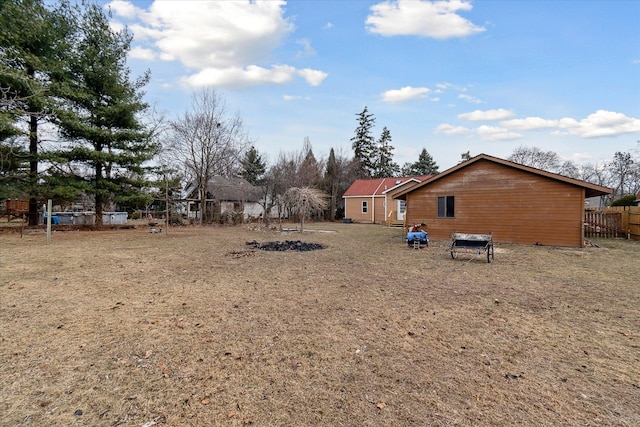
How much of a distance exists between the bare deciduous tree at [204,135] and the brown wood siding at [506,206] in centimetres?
1575

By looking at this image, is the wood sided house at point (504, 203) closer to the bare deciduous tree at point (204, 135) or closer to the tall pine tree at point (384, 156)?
the bare deciduous tree at point (204, 135)

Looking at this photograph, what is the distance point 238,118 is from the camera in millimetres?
24266

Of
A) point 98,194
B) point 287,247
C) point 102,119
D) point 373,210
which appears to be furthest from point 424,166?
point 98,194

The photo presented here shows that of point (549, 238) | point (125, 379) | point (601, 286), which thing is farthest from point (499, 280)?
point (549, 238)

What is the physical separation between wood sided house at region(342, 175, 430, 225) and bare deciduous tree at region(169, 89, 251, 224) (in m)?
12.9

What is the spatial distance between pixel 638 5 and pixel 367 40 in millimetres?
8897

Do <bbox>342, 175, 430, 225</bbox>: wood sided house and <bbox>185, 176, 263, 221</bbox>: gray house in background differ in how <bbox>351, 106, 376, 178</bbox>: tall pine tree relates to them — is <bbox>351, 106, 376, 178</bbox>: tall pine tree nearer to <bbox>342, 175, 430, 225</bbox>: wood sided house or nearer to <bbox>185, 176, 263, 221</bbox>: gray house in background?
<bbox>342, 175, 430, 225</bbox>: wood sided house

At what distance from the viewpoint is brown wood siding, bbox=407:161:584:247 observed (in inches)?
472

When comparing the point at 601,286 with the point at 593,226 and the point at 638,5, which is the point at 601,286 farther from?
the point at 593,226

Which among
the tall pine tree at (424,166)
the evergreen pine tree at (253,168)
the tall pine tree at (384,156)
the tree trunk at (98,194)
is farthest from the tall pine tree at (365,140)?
the tree trunk at (98,194)

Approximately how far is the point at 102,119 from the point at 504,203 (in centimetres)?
2086

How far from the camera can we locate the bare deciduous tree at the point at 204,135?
22906 millimetres

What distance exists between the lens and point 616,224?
15.1 m

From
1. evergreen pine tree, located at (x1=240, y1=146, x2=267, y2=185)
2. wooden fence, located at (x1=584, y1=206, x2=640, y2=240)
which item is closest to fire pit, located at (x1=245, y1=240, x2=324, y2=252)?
wooden fence, located at (x1=584, y1=206, x2=640, y2=240)
